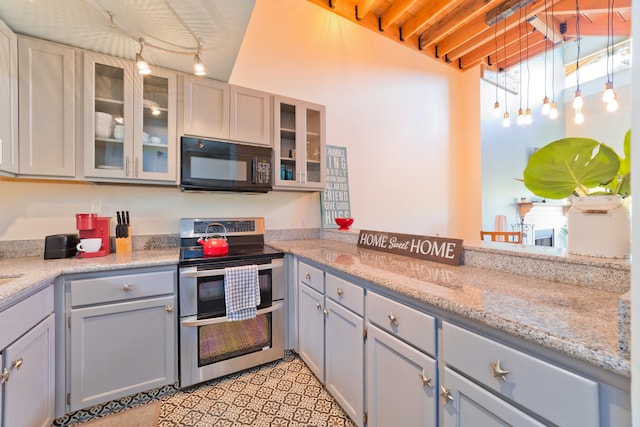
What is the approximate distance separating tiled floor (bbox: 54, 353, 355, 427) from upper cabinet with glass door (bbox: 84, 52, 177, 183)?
1.46 m

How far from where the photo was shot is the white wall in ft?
6.72

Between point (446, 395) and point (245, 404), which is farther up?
point (446, 395)

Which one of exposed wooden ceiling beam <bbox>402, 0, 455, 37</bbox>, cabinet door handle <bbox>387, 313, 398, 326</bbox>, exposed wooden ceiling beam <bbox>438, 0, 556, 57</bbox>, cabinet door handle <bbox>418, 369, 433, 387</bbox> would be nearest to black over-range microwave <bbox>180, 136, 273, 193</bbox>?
cabinet door handle <bbox>387, 313, 398, 326</bbox>

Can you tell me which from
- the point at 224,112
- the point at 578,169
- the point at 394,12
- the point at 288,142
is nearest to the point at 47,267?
the point at 224,112

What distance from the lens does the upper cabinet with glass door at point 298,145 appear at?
2414 mm

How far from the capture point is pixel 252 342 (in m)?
1.98

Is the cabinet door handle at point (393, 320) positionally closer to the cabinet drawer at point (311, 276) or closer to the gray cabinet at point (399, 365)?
the gray cabinet at point (399, 365)

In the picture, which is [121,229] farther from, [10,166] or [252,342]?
[252,342]

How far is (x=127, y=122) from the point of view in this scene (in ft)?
6.14

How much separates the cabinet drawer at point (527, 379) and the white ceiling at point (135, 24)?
5.93 ft

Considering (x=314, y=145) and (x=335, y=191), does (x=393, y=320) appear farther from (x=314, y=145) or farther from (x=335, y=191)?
(x=335, y=191)

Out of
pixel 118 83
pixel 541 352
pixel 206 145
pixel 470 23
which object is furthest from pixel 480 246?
pixel 470 23

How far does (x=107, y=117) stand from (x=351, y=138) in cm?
238

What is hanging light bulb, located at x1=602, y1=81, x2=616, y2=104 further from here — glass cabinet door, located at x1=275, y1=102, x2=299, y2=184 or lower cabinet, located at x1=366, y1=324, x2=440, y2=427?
lower cabinet, located at x1=366, y1=324, x2=440, y2=427
